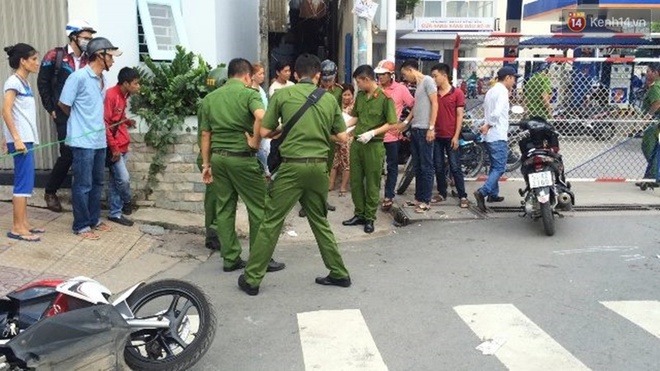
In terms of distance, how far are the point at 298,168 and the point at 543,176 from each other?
330 centimetres

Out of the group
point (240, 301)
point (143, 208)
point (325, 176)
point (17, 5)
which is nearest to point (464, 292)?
point (325, 176)

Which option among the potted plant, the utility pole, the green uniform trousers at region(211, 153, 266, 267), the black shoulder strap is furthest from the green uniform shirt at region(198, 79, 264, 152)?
the utility pole

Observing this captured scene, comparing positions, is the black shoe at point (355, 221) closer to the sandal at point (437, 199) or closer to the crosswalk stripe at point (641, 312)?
the sandal at point (437, 199)

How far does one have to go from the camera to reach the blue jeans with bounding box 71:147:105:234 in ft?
20.1

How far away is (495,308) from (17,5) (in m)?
6.16

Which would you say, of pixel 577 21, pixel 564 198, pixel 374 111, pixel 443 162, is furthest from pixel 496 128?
pixel 577 21

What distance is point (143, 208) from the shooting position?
731 centimetres

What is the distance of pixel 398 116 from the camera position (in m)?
7.47

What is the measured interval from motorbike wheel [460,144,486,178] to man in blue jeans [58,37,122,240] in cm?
547

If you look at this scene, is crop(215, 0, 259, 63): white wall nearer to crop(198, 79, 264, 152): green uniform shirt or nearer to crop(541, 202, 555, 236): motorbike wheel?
crop(198, 79, 264, 152): green uniform shirt

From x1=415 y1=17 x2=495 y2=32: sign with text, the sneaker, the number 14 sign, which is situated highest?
x1=415 y1=17 x2=495 y2=32: sign with text

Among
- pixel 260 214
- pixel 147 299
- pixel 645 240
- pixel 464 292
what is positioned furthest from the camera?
pixel 645 240

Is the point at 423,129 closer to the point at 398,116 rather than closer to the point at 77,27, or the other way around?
the point at 398,116

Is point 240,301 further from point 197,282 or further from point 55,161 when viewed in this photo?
point 55,161
